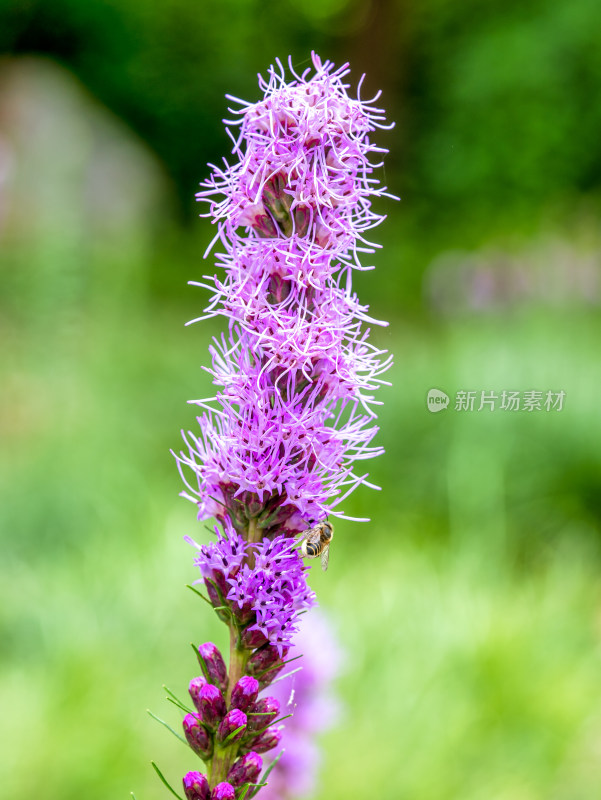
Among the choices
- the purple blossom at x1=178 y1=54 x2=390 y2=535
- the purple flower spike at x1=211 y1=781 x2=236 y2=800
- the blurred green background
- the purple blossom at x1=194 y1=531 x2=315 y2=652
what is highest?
the blurred green background

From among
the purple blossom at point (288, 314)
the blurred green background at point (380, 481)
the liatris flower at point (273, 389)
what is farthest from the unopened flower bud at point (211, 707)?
the blurred green background at point (380, 481)

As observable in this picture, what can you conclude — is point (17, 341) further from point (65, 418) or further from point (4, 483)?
point (4, 483)

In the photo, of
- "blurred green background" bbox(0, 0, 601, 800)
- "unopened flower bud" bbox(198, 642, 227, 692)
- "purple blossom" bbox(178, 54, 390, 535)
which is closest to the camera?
"purple blossom" bbox(178, 54, 390, 535)

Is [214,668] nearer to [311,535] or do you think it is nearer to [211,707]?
[211,707]

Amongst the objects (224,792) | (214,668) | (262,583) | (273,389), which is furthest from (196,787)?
(273,389)

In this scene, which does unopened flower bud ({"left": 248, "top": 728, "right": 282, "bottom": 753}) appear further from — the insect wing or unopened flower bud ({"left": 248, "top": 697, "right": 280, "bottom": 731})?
the insect wing

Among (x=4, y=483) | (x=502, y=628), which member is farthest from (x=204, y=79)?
(x=502, y=628)

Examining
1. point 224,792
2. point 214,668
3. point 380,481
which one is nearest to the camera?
point 224,792

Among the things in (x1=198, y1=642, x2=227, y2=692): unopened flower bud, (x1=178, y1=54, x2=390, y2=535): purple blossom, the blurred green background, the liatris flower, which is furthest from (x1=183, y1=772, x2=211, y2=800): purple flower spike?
the blurred green background
